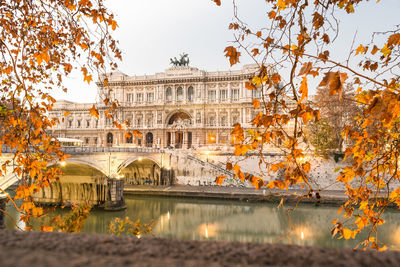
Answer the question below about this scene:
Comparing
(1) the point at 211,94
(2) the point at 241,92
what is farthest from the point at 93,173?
(2) the point at 241,92

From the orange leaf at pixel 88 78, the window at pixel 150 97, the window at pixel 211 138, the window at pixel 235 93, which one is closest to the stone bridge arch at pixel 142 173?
the window at pixel 211 138

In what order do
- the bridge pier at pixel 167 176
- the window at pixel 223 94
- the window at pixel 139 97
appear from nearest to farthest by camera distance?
the bridge pier at pixel 167 176 → the window at pixel 223 94 → the window at pixel 139 97

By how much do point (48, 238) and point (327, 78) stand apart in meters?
1.81

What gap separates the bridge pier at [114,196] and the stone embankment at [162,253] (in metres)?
17.9

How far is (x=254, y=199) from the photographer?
19500 mm

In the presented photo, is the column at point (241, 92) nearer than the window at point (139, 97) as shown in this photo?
Yes

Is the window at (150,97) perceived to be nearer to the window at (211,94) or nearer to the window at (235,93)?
the window at (211,94)

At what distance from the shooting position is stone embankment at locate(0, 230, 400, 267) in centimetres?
86

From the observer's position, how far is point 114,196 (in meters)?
17.9

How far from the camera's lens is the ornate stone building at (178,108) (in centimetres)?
3659

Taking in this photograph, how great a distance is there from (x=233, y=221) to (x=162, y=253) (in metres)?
15.4

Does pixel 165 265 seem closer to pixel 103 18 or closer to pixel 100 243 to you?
pixel 100 243

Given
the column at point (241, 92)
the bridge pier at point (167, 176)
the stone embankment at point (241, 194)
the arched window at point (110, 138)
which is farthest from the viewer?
the arched window at point (110, 138)

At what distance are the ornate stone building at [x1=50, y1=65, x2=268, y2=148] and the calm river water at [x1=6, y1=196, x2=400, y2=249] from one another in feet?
56.5
